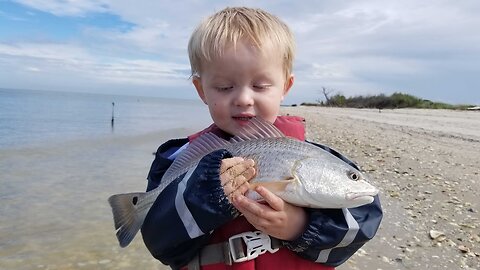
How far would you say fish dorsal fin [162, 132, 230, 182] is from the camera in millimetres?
2359

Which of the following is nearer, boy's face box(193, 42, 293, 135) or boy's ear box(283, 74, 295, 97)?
boy's face box(193, 42, 293, 135)

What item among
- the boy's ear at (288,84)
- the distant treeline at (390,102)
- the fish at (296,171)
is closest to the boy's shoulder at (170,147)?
the fish at (296,171)

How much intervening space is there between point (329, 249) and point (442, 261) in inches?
128

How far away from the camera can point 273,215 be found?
2031mm

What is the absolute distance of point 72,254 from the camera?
5.90m

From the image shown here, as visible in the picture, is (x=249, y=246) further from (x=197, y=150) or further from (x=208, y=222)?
(x=197, y=150)

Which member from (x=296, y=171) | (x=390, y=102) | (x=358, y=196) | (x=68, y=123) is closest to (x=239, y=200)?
(x=296, y=171)

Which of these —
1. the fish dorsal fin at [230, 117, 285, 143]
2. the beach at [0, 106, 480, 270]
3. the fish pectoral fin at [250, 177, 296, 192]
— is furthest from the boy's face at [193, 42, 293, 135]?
the beach at [0, 106, 480, 270]

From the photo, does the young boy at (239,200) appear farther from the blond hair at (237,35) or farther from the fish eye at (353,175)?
the fish eye at (353,175)

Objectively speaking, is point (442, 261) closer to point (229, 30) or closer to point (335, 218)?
point (335, 218)

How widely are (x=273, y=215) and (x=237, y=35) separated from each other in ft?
3.40

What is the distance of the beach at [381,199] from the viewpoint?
17.4 ft

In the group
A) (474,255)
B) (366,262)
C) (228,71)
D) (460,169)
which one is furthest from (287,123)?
(460,169)

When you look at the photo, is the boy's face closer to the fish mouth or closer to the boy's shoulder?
the boy's shoulder
